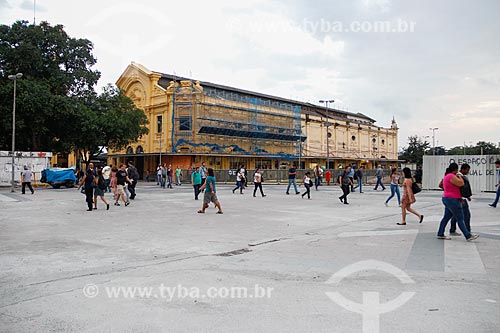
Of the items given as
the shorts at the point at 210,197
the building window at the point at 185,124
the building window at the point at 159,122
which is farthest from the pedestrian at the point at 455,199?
the building window at the point at 159,122

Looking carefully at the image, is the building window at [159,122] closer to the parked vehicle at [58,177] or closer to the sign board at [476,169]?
the parked vehicle at [58,177]

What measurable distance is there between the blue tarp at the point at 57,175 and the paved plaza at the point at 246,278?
1907 centimetres

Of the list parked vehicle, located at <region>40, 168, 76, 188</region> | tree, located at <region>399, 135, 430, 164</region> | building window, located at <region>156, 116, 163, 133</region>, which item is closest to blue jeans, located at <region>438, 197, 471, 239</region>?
parked vehicle, located at <region>40, 168, 76, 188</region>

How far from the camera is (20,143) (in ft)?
118

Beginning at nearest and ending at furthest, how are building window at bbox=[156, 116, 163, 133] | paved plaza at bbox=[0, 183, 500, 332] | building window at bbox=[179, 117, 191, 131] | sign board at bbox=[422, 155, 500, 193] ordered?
paved plaza at bbox=[0, 183, 500, 332]
sign board at bbox=[422, 155, 500, 193]
building window at bbox=[179, 117, 191, 131]
building window at bbox=[156, 116, 163, 133]

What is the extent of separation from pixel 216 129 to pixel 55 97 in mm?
18169

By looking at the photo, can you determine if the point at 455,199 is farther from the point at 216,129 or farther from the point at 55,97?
the point at 216,129

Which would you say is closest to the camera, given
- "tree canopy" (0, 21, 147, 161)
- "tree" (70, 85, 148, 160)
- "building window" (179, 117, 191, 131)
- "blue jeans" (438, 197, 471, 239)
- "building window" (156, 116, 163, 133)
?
"blue jeans" (438, 197, 471, 239)

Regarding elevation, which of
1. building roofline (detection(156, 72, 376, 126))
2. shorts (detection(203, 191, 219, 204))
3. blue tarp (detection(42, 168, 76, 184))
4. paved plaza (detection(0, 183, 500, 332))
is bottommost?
paved plaza (detection(0, 183, 500, 332))

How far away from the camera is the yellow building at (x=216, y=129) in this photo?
45.8m

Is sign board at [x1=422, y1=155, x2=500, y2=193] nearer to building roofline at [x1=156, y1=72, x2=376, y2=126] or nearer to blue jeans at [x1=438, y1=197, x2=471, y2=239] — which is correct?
blue jeans at [x1=438, y1=197, x2=471, y2=239]

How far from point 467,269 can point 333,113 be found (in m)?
65.0

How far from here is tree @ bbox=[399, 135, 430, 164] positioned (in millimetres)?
77938

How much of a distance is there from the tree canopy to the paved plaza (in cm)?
2326
